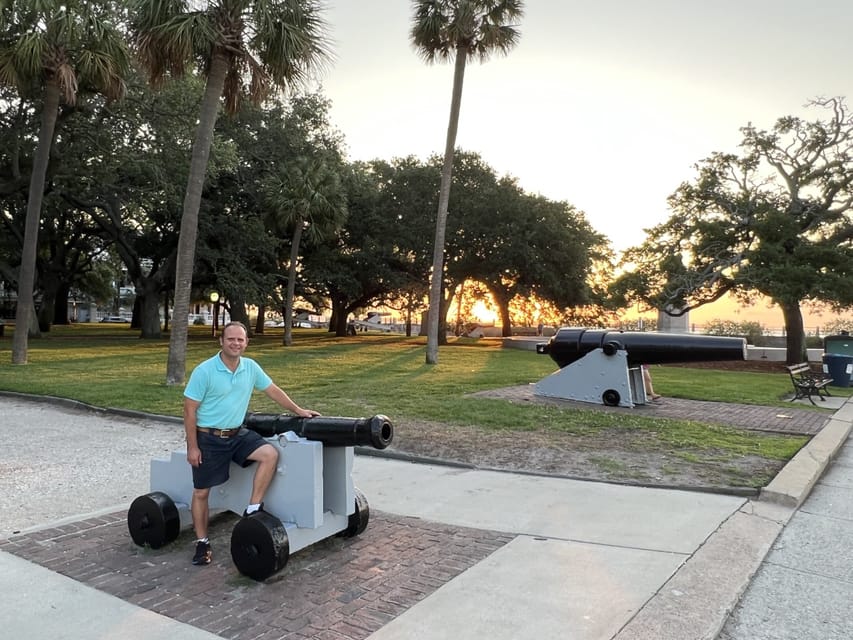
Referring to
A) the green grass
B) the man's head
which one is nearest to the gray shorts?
the man's head

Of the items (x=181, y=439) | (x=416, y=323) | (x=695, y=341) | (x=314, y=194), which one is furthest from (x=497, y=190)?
(x=416, y=323)

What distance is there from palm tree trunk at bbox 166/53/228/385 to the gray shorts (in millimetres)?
9301

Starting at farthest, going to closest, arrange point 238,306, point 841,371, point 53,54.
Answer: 1. point 238,306
2. point 841,371
3. point 53,54

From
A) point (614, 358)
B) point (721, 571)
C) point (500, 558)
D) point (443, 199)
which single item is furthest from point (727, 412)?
point (443, 199)

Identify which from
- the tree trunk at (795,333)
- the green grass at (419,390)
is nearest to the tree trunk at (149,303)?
the green grass at (419,390)

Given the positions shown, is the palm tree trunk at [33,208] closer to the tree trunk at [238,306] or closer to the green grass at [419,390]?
the green grass at [419,390]

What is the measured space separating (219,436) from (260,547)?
699mm

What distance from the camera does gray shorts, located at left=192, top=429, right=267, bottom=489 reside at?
12.4 ft

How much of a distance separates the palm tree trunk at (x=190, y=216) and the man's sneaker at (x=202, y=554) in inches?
368

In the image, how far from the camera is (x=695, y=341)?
32.8 ft

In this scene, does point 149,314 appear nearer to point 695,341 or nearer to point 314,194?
point 314,194

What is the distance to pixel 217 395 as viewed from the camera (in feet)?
12.5

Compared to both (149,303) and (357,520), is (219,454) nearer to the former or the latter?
(357,520)

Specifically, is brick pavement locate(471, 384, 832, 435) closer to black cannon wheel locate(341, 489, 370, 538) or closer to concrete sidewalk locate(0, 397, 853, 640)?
concrete sidewalk locate(0, 397, 853, 640)
